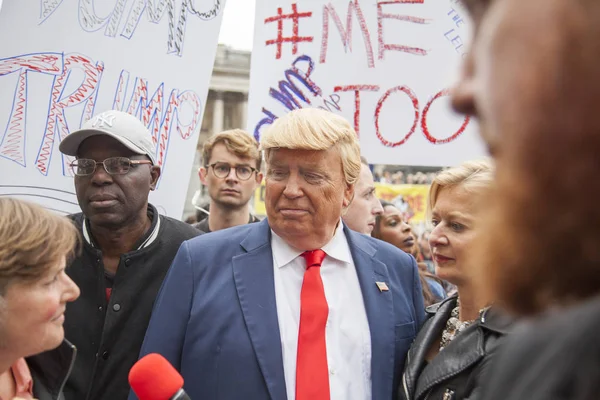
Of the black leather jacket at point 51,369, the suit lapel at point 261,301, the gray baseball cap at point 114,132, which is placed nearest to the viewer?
the black leather jacket at point 51,369

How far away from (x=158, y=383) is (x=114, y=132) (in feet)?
5.22

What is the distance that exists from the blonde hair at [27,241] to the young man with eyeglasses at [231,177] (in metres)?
2.40

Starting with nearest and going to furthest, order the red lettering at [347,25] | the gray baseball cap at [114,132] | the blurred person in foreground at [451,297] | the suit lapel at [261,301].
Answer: the blurred person in foreground at [451,297], the suit lapel at [261,301], the gray baseball cap at [114,132], the red lettering at [347,25]

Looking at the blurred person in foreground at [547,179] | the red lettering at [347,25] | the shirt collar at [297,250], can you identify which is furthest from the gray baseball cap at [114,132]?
the blurred person in foreground at [547,179]

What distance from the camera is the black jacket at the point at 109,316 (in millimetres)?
2695

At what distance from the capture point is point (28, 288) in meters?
1.87

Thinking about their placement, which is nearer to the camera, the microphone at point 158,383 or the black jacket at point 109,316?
the microphone at point 158,383

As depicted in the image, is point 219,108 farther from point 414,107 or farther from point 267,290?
point 267,290

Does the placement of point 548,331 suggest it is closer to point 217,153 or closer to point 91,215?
point 91,215

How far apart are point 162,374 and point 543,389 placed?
1182 millimetres

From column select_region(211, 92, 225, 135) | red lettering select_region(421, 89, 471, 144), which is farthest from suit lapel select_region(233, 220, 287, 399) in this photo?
column select_region(211, 92, 225, 135)

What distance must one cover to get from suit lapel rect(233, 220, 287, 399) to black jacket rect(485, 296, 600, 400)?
1.64 meters

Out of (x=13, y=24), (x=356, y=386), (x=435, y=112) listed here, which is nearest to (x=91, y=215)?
(x=13, y=24)

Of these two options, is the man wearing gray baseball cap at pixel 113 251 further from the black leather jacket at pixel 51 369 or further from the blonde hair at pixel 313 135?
the blonde hair at pixel 313 135
